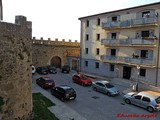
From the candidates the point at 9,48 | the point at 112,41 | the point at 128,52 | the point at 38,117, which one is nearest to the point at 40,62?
the point at 112,41

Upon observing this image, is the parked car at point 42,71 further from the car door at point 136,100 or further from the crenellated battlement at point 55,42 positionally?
the car door at point 136,100

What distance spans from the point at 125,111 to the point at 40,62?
23828mm

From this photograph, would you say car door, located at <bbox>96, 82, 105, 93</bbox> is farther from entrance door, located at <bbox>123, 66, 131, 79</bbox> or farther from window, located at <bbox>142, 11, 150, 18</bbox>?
window, located at <bbox>142, 11, 150, 18</bbox>

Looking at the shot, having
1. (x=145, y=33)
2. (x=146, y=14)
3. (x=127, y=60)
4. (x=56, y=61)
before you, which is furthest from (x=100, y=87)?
(x=56, y=61)

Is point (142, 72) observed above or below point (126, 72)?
above

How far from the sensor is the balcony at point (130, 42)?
22.6m

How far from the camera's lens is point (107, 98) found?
1975 cm

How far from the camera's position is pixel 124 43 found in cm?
2605

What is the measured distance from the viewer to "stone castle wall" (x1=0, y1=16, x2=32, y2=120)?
9562 millimetres

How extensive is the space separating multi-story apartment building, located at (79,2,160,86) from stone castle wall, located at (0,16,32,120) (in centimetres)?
1697

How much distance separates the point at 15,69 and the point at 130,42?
19.1m

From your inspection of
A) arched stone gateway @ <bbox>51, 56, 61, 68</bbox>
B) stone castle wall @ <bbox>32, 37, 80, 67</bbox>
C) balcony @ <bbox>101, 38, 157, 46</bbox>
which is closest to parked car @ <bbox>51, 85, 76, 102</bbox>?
balcony @ <bbox>101, 38, 157, 46</bbox>

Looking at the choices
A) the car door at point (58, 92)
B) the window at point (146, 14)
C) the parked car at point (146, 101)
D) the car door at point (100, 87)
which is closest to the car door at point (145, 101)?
the parked car at point (146, 101)

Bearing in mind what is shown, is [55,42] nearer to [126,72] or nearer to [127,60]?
[126,72]
